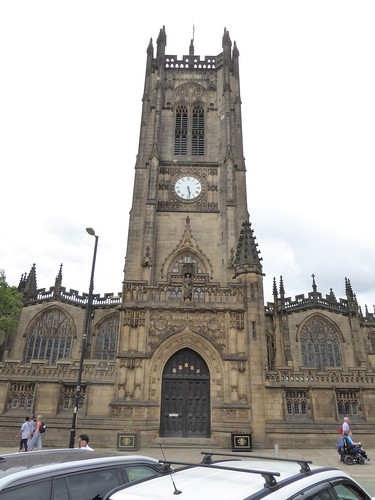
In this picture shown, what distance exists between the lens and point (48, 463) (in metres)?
4.01

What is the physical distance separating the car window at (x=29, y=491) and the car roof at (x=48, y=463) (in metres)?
0.06

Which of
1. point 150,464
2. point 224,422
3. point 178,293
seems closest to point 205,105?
point 178,293

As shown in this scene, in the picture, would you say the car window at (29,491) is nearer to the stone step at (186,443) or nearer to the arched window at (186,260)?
the stone step at (186,443)

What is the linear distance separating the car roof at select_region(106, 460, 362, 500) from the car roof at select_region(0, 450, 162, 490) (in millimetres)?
1078

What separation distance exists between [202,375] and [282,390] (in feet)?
12.8

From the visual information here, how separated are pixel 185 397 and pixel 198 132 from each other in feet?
88.7

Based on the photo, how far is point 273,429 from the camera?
17.2 metres

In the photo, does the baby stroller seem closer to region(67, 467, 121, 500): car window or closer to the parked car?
the parked car

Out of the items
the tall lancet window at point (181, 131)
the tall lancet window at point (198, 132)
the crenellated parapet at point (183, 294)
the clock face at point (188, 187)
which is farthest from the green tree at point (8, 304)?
the tall lancet window at point (198, 132)

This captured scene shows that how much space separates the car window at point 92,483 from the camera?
3887mm

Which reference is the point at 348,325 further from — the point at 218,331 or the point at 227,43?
the point at 227,43

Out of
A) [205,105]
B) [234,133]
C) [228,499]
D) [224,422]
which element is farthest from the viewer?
[205,105]

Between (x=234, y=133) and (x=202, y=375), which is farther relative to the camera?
(x=234, y=133)

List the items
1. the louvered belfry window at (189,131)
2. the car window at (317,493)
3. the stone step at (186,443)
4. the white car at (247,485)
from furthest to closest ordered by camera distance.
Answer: the louvered belfry window at (189,131)
the stone step at (186,443)
the car window at (317,493)
the white car at (247,485)
